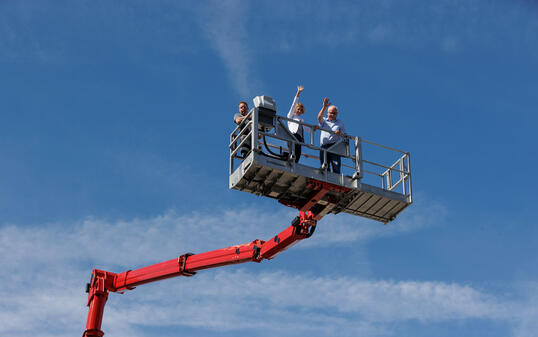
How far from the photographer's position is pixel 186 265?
75.9ft

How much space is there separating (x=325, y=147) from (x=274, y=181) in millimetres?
1868

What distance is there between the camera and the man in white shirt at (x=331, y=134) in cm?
1939

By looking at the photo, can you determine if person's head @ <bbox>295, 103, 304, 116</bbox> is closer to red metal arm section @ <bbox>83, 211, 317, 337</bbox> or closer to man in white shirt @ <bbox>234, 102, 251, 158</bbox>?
man in white shirt @ <bbox>234, 102, 251, 158</bbox>

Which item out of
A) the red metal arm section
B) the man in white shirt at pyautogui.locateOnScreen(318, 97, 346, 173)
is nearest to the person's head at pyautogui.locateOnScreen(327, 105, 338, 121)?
the man in white shirt at pyautogui.locateOnScreen(318, 97, 346, 173)

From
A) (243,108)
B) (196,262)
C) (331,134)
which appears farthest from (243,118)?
(196,262)

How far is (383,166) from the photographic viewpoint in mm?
20125

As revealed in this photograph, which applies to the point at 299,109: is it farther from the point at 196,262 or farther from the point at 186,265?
the point at 186,265

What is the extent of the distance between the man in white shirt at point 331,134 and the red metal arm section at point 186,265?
1.50 meters

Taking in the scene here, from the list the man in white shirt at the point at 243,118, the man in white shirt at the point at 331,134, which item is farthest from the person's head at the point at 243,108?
the man in white shirt at the point at 331,134

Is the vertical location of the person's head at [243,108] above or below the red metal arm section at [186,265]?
above

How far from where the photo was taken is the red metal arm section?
19.3 meters

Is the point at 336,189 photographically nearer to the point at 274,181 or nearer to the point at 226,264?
the point at 274,181

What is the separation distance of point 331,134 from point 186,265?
6.89 metres

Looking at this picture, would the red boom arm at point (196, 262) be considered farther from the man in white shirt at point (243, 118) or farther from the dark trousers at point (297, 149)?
the man in white shirt at point (243, 118)
